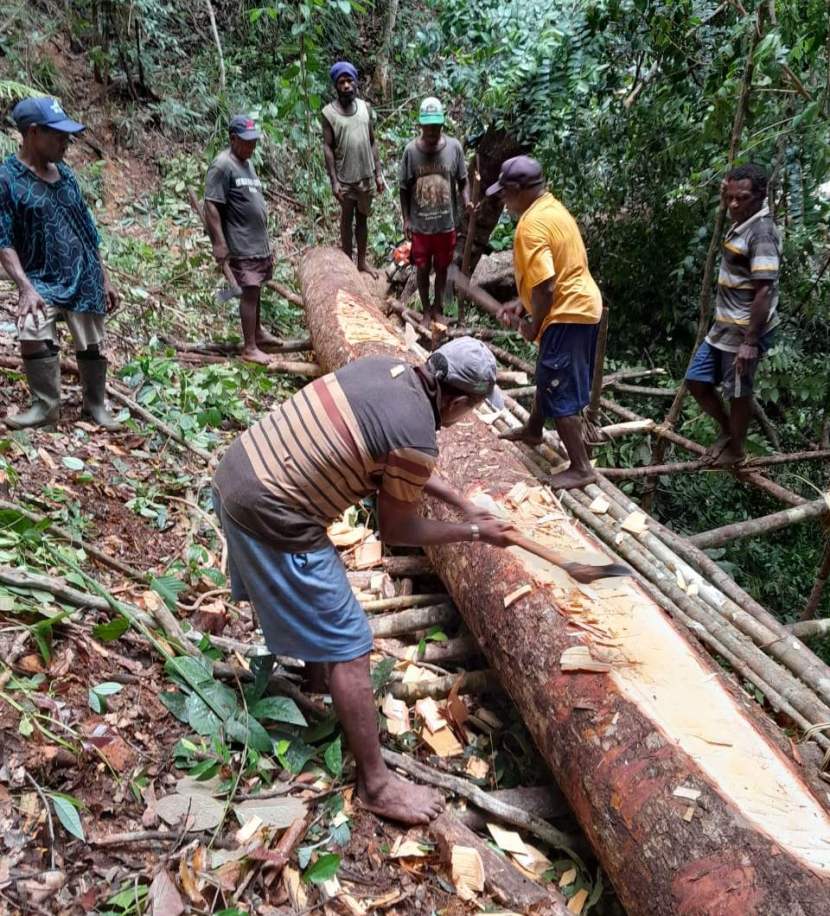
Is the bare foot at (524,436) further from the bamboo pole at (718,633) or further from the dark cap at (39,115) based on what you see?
the dark cap at (39,115)

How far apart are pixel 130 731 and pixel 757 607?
2790 mm

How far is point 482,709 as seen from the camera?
2.98 m

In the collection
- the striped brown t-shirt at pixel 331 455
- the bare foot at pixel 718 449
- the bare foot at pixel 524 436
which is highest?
the striped brown t-shirt at pixel 331 455

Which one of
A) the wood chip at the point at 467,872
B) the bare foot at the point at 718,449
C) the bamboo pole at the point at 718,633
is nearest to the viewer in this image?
the wood chip at the point at 467,872

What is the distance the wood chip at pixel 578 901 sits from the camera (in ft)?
7.32

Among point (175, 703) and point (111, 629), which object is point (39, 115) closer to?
point (111, 629)

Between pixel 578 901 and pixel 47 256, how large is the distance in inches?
149

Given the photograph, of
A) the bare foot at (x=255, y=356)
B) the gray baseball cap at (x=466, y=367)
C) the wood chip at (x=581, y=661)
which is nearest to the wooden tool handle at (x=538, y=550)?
the wood chip at (x=581, y=661)

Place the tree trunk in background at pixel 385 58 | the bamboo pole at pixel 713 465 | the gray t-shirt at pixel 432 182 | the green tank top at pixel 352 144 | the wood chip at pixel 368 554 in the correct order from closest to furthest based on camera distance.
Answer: the wood chip at pixel 368 554 < the bamboo pole at pixel 713 465 < the gray t-shirt at pixel 432 182 < the green tank top at pixel 352 144 < the tree trunk in background at pixel 385 58

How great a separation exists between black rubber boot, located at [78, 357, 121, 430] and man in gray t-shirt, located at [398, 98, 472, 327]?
3.32m

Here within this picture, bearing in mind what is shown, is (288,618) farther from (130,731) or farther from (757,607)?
(757,607)

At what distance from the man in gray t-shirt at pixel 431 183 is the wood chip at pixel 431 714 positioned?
180 inches

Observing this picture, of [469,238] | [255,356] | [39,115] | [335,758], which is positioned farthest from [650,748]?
[469,238]

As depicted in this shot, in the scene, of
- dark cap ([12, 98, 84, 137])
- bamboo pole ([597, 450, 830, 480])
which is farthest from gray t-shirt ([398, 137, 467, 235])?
dark cap ([12, 98, 84, 137])
